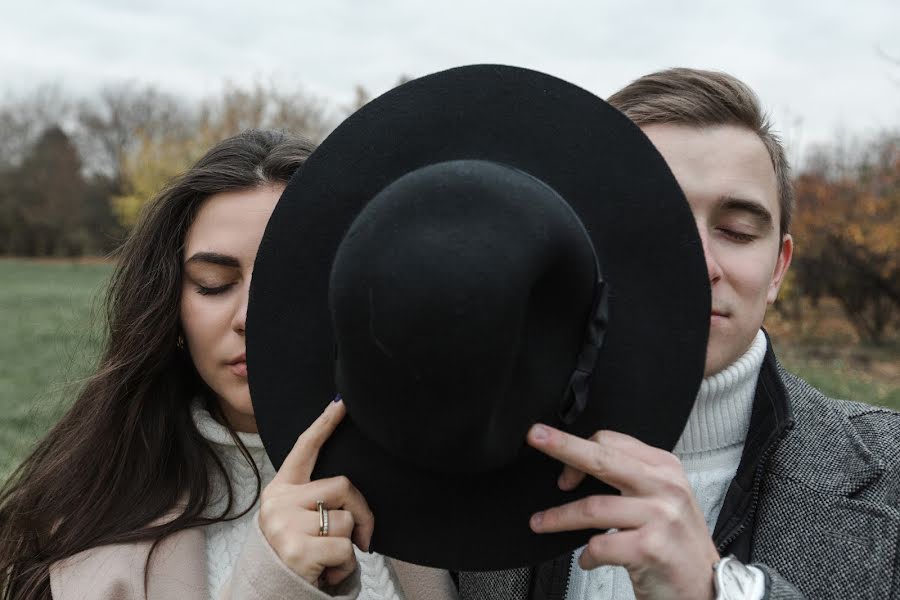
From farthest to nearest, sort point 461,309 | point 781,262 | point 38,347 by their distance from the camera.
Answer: point 38,347
point 781,262
point 461,309

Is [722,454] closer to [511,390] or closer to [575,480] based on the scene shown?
[575,480]

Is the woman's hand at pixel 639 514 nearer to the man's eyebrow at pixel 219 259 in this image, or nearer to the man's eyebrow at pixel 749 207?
the man's eyebrow at pixel 749 207

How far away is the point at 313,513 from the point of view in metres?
1.73

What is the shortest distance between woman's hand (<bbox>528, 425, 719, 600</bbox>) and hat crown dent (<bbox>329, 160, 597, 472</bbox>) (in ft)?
0.41

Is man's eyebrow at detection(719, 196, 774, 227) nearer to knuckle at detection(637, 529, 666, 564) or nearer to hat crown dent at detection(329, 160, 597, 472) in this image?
hat crown dent at detection(329, 160, 597, 472)

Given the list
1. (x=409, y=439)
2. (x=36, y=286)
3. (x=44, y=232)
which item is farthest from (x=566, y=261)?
(x=44, y=232)

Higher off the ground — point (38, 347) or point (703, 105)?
point (703, 105)

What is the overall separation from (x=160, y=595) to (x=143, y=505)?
0.99 ft

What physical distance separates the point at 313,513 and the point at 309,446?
0.49 ft

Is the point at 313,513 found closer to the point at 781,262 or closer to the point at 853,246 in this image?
the point at 781,262

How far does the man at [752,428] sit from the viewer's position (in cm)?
208

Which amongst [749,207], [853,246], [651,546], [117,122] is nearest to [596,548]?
[651,546]

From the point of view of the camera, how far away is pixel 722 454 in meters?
2.45

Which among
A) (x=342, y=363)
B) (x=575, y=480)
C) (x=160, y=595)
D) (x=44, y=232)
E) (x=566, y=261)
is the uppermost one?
(x=566, y=261)
